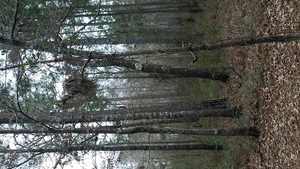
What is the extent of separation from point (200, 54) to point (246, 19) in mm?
2918

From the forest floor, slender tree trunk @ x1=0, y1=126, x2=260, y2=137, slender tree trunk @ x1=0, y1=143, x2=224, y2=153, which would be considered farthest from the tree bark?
slender tree trunk @ x1=0, y1=143, x2=224, y2=153

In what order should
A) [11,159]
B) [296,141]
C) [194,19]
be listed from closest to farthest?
[296,141] < [11,159] < [194,19]

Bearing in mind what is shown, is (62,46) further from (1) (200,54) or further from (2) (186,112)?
(1) (200,54)

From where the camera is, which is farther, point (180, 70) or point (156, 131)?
point (180, 70)

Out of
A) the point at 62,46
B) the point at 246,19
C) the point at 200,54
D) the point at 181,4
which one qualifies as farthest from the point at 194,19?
the point at 62,46

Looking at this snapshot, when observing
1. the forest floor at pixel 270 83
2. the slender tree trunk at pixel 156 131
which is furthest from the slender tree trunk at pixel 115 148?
the forest floor at pixel 270 83

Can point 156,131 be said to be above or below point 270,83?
below

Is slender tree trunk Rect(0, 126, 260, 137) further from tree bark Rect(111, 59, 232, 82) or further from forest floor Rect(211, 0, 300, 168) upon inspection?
tree bark Rect(111, 59, 232, 82)

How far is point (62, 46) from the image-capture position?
7.75 meters

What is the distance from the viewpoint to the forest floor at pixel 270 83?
7.66 m

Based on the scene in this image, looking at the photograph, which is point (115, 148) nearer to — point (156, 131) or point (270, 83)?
point (156, 131)

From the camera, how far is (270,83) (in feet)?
28.7

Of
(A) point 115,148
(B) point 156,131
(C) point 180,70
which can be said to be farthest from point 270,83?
(A) point 115,148

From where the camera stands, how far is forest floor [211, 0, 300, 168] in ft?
25.1
